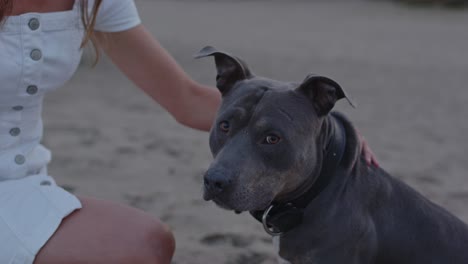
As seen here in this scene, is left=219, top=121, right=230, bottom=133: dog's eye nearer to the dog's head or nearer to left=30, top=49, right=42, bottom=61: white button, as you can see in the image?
the dog's head

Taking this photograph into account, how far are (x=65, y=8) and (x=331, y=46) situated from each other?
361 inches

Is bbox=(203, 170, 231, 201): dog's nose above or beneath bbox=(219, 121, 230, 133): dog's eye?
beneath

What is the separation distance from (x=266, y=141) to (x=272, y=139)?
2cm

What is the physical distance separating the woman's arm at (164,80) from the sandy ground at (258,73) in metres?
0.90

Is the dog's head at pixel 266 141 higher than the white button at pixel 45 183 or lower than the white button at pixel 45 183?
higher

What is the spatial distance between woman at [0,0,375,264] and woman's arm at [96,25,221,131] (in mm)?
125

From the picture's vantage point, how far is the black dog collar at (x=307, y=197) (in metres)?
2.87

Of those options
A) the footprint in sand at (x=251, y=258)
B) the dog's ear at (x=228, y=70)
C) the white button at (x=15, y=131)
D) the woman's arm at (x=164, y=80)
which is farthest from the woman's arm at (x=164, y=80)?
the footprint in sand at (x=251, y=258)

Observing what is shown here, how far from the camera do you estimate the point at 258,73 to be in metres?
9.48

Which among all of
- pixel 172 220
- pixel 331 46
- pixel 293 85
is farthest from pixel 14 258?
pixel 331 46

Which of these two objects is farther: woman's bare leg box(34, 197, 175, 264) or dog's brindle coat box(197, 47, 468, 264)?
woman's bare leg box(34, 197, 175, 264)

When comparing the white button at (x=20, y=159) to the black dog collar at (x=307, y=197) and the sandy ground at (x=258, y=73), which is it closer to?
the black dog collar at (x=307, y=197)

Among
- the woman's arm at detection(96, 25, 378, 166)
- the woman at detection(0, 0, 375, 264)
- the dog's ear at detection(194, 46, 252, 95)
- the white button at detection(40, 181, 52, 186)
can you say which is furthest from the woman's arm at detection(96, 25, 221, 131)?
the white button at detection(40, 181, 52, 186)

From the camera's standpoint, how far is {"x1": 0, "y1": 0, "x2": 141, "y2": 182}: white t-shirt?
2.99 meters
